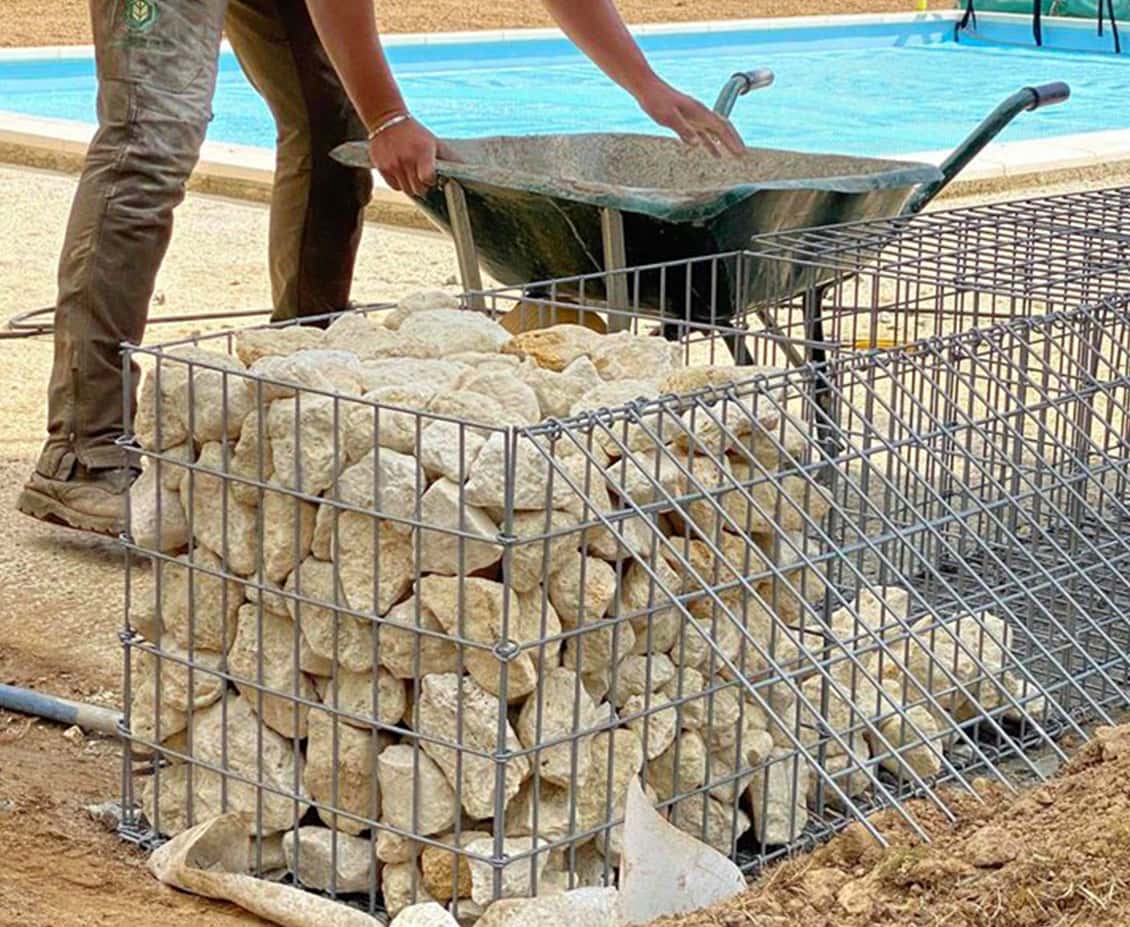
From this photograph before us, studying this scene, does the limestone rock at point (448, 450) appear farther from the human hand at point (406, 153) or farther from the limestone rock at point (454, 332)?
the human hand at point (406, 153)

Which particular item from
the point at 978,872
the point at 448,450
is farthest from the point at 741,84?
the point at 978,872

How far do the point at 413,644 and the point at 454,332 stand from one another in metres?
0.56

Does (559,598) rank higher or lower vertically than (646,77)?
lower

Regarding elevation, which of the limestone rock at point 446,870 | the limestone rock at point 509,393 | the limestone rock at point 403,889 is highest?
the limestone rock at point 509,393

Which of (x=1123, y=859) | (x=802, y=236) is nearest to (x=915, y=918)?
(x=1123, y=859)

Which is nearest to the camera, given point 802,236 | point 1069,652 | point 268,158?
point 1069,652

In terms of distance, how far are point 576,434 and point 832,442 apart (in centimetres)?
66

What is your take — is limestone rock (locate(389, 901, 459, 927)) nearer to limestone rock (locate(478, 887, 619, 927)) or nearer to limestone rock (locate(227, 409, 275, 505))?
limestone rock (locate(478, 887, 619, 927))

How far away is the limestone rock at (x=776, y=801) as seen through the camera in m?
2.42

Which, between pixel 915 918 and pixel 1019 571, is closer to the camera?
pixel 915 918

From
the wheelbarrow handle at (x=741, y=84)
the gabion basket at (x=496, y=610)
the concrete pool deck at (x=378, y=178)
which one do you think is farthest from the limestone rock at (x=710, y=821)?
the concrete pool deck at (x=378, y=178)

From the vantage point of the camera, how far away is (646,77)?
3.56 metres

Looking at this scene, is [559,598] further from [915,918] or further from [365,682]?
[915,918]

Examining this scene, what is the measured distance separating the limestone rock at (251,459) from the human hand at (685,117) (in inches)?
53.6
